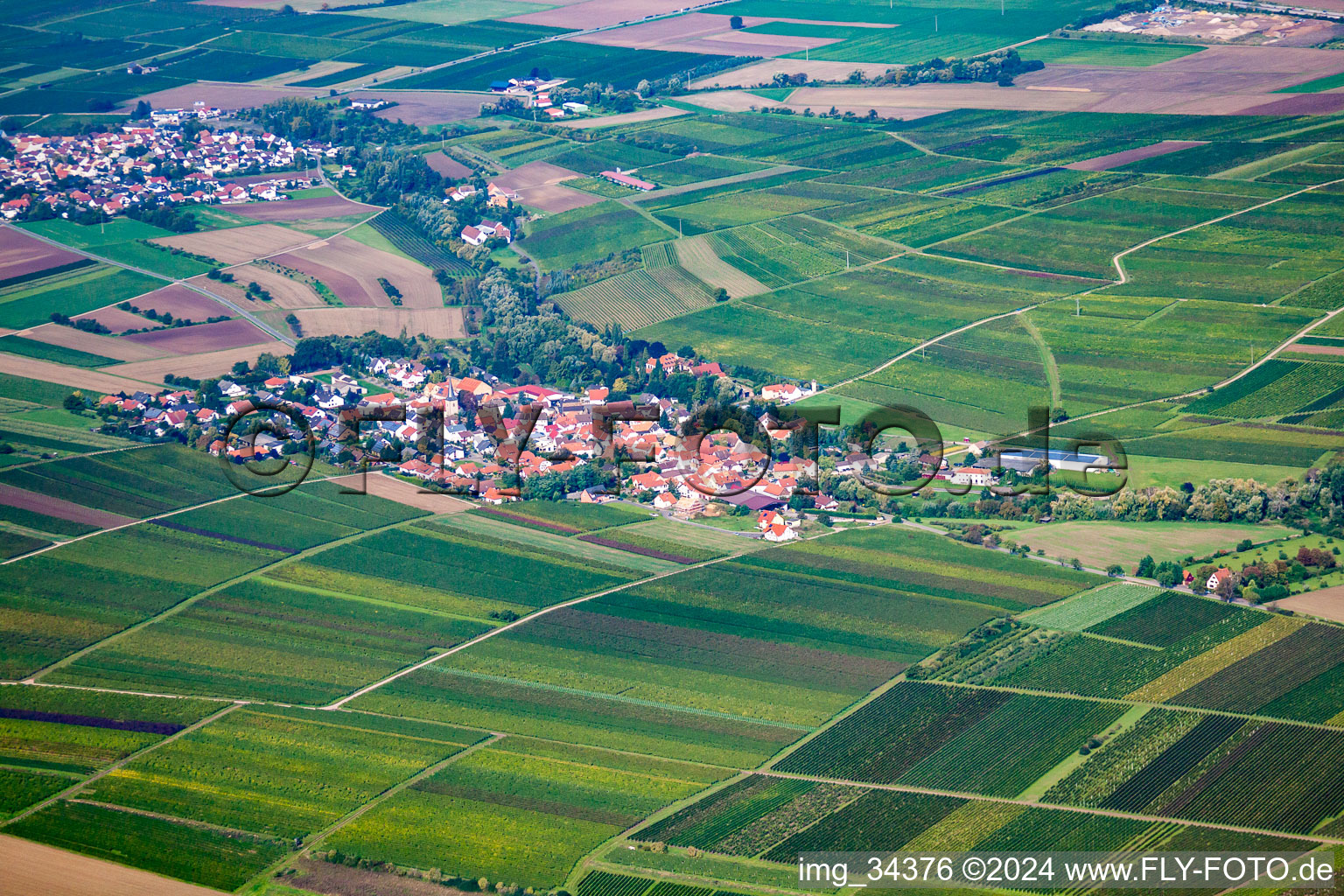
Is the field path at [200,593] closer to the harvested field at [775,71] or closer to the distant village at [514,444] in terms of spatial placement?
the distant village at [514,444]

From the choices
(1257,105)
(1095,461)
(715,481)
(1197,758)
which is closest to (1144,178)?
(1257,105)

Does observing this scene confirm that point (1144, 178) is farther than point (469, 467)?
Yes

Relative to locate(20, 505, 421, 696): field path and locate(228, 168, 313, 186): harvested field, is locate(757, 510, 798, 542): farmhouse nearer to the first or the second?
locate(20, 505, 421, 696): field path

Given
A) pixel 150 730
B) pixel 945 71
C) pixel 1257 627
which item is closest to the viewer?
pixel 150 730

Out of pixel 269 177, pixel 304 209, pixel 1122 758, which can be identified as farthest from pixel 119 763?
pixel 269 177

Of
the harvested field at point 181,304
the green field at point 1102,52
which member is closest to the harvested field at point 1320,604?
the harvested field at point 181,304

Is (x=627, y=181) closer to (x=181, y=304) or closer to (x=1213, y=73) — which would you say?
(x=181, y=304)

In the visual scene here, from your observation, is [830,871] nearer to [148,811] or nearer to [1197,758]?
[1197,758]

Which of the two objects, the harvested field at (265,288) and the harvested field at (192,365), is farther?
the harvested field at (265,288)
